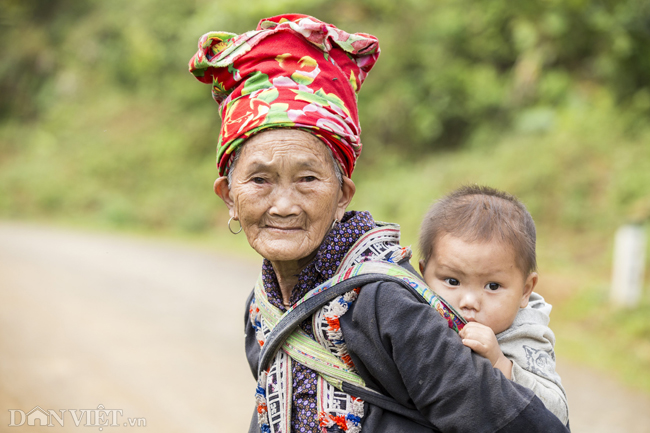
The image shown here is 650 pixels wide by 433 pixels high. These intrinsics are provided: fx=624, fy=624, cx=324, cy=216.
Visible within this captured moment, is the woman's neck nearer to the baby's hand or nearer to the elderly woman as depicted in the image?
the elderly woman

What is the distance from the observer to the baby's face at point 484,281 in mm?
1792

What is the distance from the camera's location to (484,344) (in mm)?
1534

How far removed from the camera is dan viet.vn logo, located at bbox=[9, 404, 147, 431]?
181 inches

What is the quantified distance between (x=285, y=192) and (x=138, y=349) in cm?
504

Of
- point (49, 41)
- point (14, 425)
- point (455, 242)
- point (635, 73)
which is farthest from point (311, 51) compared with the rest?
point (49, 41)

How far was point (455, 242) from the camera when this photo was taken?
1830 mm

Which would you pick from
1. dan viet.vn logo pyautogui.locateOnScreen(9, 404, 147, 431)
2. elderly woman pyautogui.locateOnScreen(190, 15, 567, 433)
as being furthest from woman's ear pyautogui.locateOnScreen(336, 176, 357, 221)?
dan viet.vn logo pyautogui.locateOnScreen(9, 404, 147, 431)

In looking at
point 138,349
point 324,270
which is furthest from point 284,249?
point 138,349

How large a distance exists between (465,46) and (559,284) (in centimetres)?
849

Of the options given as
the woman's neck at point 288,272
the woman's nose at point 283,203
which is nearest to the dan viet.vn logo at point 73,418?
the woman's neck at point 288,272

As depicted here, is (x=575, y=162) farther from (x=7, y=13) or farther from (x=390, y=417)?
(x=7, y=13)

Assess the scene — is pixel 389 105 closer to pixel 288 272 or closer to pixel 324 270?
pixel 288 272

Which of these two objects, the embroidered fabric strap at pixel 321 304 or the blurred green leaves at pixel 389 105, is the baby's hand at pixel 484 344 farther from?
the blurred green leaves at pixel 389 105

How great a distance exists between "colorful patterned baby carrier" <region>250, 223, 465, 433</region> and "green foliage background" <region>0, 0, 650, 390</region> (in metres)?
4.38
